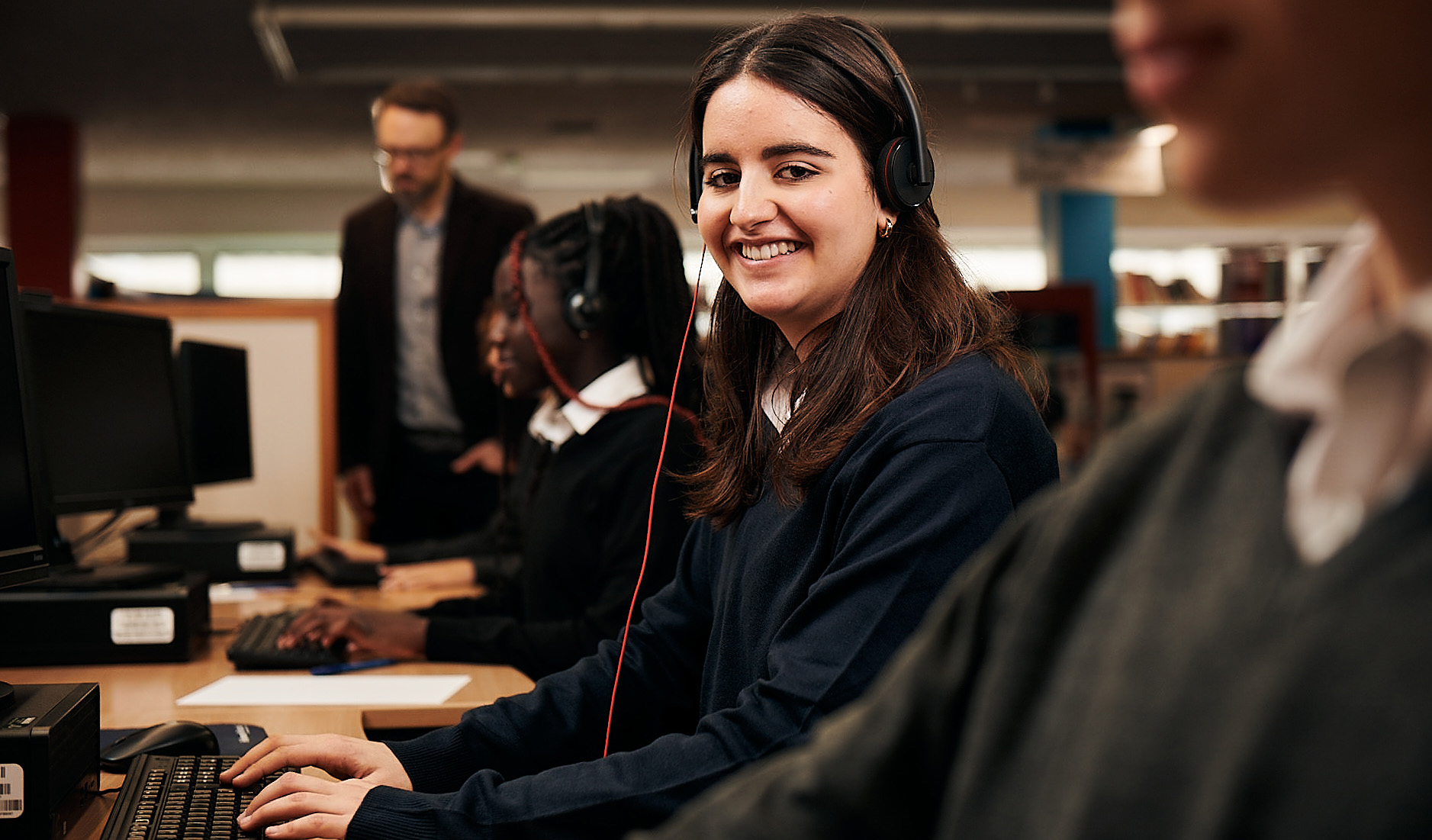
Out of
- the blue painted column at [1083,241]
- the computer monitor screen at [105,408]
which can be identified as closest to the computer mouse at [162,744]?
the computer monitor screen at [105,408]

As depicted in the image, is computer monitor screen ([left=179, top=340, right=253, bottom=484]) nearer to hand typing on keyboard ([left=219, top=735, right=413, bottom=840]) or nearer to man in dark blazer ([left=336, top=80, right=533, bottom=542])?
man in dark blazer ([left=336, top=80, right=533, bottom=542])

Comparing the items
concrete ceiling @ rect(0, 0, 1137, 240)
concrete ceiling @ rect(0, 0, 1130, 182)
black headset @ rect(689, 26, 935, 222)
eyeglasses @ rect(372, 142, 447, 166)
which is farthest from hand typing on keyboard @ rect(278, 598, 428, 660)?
concrete ceiling @ rect(0, 0, 1130, 182)

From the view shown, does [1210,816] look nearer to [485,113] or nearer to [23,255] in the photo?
[485,113]

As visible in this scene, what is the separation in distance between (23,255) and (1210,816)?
8.96 m

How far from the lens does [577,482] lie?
66.9 inches

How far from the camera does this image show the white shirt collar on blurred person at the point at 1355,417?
37 cm

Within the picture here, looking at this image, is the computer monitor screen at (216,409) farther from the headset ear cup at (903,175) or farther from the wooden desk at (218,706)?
the headset ear cup at (903,175)

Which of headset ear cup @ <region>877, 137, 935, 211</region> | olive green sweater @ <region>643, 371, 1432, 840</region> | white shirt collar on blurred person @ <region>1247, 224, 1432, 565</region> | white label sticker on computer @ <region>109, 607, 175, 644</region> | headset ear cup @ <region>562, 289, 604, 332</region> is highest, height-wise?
headset ear cup @ <region>877, 137, 935, 211</region>

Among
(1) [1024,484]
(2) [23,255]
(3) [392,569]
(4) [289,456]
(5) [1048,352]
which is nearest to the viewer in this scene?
(1) [1024,484]

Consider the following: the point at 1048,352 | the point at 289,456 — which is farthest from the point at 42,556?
the point at 1048,352

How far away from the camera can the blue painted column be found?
29.9 ft

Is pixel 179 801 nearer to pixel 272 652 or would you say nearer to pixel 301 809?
pixel 301 809

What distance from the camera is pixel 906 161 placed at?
3.85 feet

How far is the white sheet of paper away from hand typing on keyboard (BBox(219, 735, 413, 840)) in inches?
11.8
